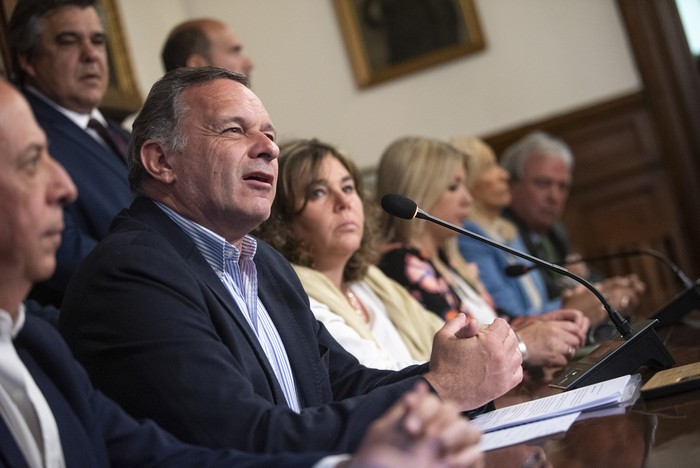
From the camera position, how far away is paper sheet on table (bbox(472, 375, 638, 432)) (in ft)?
5.28

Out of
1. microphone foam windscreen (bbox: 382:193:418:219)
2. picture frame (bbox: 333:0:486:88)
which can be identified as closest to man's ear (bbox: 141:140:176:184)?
microphone foam windscreen (bbox: 382:193:418:219)

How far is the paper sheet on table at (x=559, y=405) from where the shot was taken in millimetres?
1609

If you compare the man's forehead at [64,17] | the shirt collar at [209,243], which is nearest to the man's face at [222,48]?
the man's forehead at [64,17]

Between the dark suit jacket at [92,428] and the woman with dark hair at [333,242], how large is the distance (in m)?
1.24

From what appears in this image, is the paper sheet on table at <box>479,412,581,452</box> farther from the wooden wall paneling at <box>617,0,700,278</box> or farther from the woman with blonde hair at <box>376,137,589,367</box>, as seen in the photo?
the wooden wall paneling at <box>617,0,700,278</box>

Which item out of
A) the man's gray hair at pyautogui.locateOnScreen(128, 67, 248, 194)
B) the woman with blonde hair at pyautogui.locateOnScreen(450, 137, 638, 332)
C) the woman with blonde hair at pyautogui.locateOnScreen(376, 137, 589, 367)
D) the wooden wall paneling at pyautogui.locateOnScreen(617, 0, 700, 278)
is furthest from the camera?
the wooden wall paneling at pyautogui.locateOnScreen(617, 0, 700, 278)

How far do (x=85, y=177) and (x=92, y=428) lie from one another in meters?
1.56

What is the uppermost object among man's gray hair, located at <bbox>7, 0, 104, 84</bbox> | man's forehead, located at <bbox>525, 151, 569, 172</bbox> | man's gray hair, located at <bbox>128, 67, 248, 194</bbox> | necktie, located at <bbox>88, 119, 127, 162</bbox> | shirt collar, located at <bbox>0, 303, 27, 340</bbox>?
man's gray hair, located at <bbox>7, 0, 104, 84</bbox>

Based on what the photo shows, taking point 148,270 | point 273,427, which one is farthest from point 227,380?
point 148,270

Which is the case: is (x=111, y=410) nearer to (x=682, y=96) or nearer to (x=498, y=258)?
(x=498, y=258)

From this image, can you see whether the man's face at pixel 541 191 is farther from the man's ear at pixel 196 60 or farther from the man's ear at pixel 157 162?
the man's ear at pixel 157 162

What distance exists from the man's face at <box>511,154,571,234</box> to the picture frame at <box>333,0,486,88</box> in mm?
1108

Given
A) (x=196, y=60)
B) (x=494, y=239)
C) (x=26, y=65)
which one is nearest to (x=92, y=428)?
(x=26, y=65)

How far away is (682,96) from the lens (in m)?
5.85
